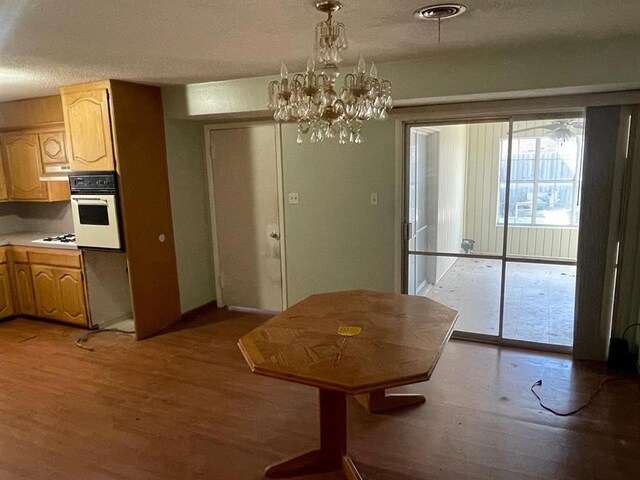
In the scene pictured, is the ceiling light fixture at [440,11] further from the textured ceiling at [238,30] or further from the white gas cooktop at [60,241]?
the white gas cooktop at [60,241]

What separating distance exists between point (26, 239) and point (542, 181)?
5.19 meters

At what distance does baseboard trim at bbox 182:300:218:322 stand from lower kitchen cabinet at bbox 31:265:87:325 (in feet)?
3.20

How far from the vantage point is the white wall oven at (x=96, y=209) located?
395cm

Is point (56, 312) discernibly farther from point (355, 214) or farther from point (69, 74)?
point (355, 214)

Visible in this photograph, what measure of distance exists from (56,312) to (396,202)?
3.64 meters

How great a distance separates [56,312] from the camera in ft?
15.1

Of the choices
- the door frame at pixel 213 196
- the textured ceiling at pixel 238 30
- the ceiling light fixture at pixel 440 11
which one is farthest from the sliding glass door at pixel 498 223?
the ceiling light fixture at pixel 440 11

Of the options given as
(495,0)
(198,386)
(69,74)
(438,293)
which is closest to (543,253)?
(438,293)

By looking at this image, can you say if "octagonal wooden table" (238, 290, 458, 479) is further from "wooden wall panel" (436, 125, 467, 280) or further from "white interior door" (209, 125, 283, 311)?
"white interior door" (209, 125, 283, 311)

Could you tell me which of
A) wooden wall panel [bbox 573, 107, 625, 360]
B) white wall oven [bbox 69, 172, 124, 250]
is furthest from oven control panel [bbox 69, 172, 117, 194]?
wooden wall panel [bbox 573, 107, 625, 360]

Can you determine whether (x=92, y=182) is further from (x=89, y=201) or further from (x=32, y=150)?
(x=32, y=150)

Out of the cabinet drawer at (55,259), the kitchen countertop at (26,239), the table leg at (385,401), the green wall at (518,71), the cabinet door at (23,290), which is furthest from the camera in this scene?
the cabinet door at (23,290)

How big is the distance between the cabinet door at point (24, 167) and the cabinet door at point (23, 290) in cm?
78

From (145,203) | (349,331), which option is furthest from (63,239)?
(349,331)
